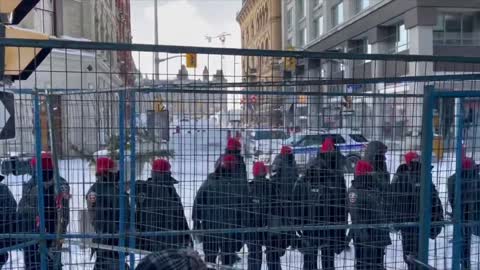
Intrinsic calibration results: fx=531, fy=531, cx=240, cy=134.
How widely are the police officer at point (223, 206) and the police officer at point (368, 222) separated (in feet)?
3.74

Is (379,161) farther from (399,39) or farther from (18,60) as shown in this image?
(399,39)

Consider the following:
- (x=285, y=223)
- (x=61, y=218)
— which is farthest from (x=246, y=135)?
(x=61, y=218)

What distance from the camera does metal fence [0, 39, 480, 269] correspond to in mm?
4441

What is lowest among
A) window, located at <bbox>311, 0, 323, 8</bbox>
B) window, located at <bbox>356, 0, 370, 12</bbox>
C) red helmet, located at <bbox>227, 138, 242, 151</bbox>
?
red helmet, located at <bbox>227, 138, 242, 151</bbox>

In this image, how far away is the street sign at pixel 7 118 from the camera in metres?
4.25

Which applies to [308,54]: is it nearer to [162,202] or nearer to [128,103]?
[128,103]

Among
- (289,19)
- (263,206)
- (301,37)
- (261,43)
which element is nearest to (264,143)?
(263,206)

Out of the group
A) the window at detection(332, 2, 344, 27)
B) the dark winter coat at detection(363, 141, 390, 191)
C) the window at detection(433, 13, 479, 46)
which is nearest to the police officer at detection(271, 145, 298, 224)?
the dark winter coat at detection(363, 141, 390, 191)

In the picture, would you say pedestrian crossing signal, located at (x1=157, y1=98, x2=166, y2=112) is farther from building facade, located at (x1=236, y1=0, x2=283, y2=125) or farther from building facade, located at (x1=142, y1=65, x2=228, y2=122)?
building facade, located at (x1=236, y1=0, x2=283, y2=125)

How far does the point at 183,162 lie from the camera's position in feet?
15.4

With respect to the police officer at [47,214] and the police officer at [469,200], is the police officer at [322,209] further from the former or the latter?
the police officer at [47,214]

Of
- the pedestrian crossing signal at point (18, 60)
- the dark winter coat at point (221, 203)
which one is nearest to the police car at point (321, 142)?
the dark winter coat at point (221, 203)

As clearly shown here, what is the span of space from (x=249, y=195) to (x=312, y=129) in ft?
2.86

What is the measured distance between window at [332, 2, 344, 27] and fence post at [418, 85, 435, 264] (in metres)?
35.6
